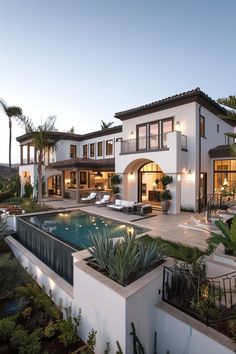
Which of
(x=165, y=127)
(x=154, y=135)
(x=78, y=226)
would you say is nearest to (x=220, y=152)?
(x=165, y=127)

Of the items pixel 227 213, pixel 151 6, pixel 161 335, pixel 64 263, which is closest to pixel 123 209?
pixel 227 213

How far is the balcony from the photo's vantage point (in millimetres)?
15601

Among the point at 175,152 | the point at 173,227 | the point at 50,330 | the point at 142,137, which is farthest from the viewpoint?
the point at 142,137

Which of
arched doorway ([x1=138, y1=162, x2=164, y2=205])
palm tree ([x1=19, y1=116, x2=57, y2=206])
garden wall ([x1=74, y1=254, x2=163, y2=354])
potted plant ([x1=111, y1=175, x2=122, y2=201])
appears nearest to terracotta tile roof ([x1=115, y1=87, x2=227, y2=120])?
arched doorway ([x1=138, y1=162, x2=164, y2=205])

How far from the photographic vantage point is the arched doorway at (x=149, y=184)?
1884 centimetres

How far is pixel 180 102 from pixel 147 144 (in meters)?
3.98

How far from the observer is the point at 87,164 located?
21.0 m

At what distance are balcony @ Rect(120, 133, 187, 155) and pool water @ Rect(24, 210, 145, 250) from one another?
21.5 feet

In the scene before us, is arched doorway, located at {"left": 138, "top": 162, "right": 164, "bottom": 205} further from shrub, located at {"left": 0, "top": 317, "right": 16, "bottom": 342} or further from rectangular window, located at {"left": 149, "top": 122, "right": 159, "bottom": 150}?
shrub, located at {"left": 0, "top": 317, "right": 16, "bottom": 342}

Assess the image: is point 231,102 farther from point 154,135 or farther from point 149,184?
point 149,184

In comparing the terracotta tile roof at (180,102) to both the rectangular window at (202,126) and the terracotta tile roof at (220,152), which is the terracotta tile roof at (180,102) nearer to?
the rectangular window at (202,126)

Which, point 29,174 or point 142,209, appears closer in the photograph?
point 142,209

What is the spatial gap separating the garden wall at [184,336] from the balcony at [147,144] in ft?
39.6

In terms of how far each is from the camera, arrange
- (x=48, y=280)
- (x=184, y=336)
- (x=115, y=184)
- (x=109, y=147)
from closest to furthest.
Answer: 1. (x=184, y=336)
2. (x=48, y=280)
3. (x=115, y=184)
4. (x=109, y=147)
